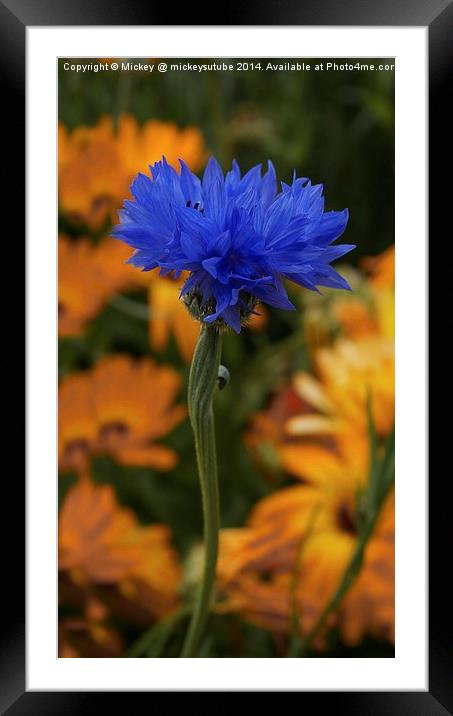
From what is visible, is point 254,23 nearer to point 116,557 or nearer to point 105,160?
point 105,160

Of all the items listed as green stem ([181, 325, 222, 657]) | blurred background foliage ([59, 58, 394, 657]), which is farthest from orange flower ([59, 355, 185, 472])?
green stem ([181, 325, 222, 657])

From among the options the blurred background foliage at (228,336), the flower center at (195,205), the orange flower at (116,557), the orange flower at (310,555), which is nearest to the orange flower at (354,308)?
the blurred background foliage at (228,336)

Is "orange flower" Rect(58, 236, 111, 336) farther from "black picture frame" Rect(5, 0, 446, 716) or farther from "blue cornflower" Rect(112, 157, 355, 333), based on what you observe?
"blue cornflower" Rect(112, 157, 355, 333)

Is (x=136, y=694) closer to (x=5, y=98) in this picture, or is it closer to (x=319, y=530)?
(x=319, y=530)

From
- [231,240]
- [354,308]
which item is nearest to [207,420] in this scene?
[231,240]

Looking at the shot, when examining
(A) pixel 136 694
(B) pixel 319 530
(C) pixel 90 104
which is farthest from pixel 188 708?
(C) pixel 90 104

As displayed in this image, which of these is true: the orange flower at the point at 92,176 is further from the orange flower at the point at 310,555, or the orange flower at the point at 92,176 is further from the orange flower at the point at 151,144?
the orange flower at the point at 310,555
